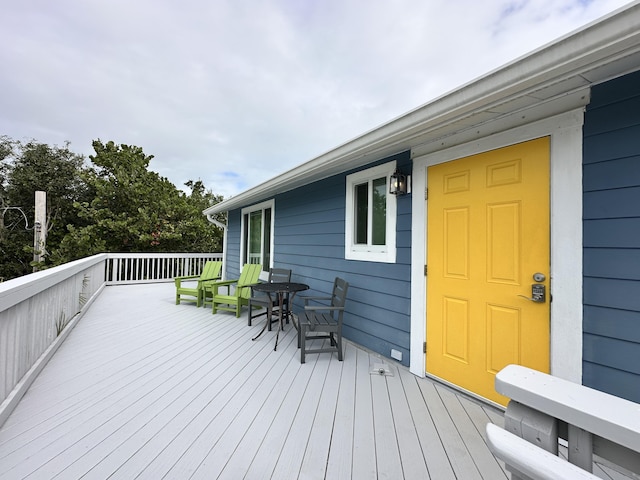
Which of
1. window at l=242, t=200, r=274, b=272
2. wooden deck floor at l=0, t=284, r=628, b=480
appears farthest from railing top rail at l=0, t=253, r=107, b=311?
window at l=242, t=200, r=274, b=272

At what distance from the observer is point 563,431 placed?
62cm

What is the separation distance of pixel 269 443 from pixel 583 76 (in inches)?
109

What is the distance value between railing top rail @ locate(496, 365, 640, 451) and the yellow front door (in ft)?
5.11

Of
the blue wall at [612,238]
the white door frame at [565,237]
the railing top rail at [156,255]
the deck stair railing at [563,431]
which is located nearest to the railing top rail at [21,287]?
the deck stair railing at [563,431]

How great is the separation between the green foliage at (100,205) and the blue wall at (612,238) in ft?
36.2

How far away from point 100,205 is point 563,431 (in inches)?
505

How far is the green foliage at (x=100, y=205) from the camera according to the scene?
9891 mm

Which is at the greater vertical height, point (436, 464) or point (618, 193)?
point (618, 193)

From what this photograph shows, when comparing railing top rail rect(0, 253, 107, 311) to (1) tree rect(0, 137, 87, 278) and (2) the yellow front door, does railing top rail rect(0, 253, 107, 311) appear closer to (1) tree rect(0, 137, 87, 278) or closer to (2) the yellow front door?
(2) the yellow front door

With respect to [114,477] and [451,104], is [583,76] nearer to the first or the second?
[451,104]

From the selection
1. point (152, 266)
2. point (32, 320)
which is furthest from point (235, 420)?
point (152, 266)

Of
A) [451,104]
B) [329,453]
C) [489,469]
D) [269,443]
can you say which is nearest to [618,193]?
[451,104]

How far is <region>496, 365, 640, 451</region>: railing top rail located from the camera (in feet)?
1.68

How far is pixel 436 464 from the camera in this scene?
155 centimetres
